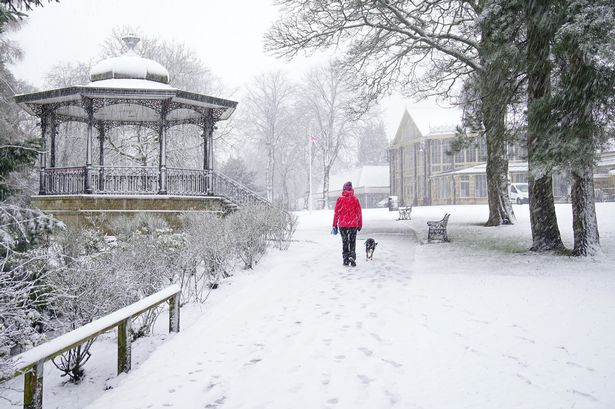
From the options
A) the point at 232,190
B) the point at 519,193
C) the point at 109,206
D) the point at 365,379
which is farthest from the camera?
the point at 519,193

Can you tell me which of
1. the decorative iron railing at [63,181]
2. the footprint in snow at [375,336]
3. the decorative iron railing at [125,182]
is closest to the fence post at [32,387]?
the footprint in snow at [375,336]

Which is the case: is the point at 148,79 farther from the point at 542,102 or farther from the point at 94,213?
the point at 542,102

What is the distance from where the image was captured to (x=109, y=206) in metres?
14.4

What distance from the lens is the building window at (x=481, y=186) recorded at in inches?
1574

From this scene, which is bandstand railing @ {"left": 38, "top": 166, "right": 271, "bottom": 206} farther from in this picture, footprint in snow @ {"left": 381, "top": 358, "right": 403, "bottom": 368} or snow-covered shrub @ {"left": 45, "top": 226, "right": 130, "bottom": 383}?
footprint in snow @ {"left": 381, "top": 358, "right": 403, "bottom": 368}

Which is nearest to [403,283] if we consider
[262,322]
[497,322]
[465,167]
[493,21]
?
[497,322]

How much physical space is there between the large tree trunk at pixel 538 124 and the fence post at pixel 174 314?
6655mm

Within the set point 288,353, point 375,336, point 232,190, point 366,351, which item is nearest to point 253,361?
point 288,353

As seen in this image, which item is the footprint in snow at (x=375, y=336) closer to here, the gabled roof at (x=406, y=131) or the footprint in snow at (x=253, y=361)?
the footprint in snow at (x=253, y=361)

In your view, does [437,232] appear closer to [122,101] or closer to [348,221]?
[348,221]

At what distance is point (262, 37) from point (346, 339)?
11581 millimetres

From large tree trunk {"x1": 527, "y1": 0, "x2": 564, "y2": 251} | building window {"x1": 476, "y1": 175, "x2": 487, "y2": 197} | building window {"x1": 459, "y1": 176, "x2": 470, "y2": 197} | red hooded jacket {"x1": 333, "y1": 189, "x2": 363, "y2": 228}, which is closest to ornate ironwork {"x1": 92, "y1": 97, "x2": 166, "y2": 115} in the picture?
red hooded jacket {"x1": 333, "y1": 189, "x2": 363, "y2": 228}

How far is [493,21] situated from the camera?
8.84 meters

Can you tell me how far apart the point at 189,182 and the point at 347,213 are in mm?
8454
